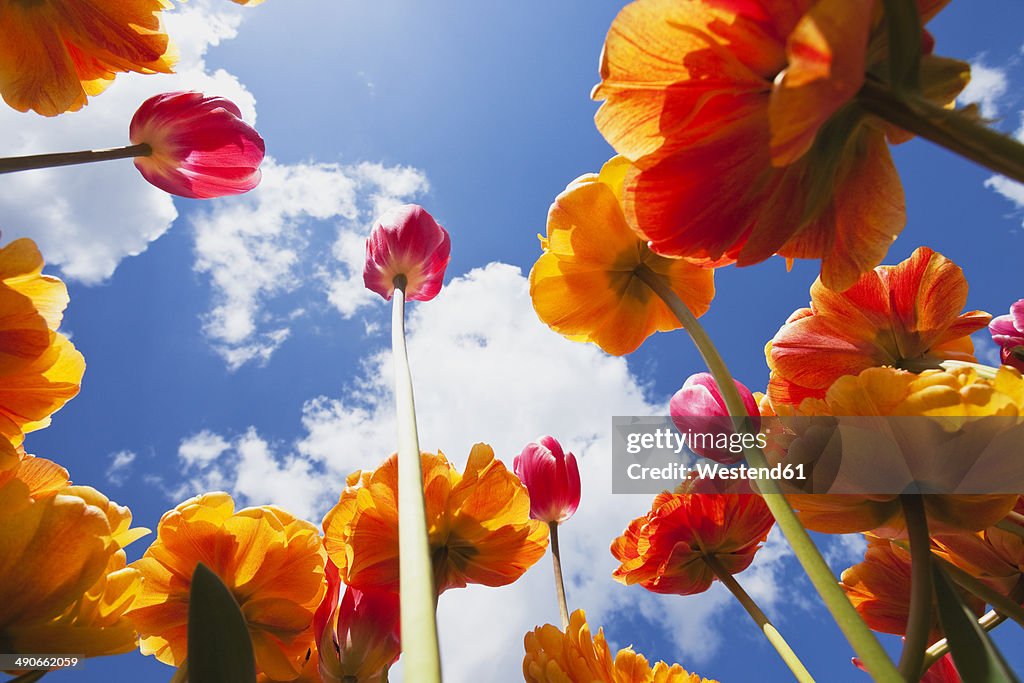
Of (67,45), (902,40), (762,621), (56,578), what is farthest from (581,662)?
(67,45)

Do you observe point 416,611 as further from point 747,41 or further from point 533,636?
point 533,636

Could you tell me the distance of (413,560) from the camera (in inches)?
10.0

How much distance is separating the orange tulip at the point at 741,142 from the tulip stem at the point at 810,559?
64 millimetres

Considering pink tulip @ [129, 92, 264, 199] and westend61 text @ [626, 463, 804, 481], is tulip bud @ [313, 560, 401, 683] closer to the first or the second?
westend61 text @ [626, 463, 804, 481]

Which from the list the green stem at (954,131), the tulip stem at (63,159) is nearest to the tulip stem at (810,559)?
the green stem at (954,131)

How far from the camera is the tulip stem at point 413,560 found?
21cm

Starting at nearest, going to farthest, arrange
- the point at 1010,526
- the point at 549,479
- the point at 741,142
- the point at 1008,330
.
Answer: the point at 741,142 → the point at 1010,526 → the point at 1008,330 → the point at 549,479

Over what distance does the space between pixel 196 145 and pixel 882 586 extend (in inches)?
28.1

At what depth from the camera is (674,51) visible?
0.30 metres

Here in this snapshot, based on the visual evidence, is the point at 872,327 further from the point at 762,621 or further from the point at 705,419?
the point at 762,621

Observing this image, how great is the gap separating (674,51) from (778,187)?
0.09 meters

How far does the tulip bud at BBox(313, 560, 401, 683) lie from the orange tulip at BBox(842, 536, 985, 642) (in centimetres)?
39

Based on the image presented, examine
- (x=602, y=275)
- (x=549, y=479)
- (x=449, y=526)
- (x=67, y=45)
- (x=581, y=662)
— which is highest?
(x=67, y=45)

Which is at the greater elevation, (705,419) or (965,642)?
(705,419)
